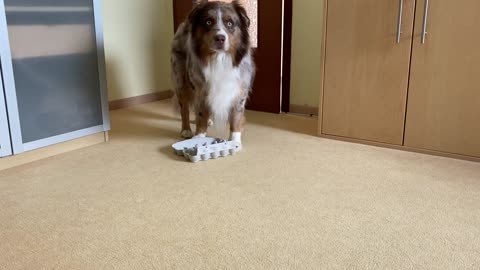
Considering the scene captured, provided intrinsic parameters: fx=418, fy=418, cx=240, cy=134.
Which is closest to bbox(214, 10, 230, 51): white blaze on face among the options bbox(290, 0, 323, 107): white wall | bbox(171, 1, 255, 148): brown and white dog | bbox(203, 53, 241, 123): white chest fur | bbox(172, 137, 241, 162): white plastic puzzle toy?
bbox(171, 1, 255, 148): brown and white dog

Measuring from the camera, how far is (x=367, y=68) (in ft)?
8.49

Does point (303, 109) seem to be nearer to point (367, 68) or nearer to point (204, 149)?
point (367, 68)

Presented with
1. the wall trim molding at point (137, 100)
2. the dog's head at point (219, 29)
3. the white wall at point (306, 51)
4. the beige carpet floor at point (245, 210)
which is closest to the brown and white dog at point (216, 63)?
the dog's head at point (219, 29)

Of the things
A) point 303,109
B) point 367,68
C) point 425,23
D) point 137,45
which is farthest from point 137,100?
point 425,23

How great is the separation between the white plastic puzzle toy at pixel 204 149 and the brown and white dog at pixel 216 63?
18 centimetres

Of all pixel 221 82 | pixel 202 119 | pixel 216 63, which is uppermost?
pixel 216 63

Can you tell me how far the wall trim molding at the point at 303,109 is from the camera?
3.50m

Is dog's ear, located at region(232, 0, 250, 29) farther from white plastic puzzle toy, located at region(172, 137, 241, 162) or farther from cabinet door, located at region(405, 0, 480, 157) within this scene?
cabinet door, located at region(405, 0, 480, 157)

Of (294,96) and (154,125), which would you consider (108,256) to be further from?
(294,96)

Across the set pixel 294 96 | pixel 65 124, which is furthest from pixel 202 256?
pixel 294 96

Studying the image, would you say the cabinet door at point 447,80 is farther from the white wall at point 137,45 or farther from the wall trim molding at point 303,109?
the white wall at point 137,45

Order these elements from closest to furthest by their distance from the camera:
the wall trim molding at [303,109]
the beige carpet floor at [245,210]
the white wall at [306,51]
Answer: the beige carpet floor at [245,210]
the white wall at [306,51]
the wall trim molding at [303,109]

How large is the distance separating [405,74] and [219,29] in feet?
3.70

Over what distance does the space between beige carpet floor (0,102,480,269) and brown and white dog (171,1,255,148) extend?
31 centimetres
